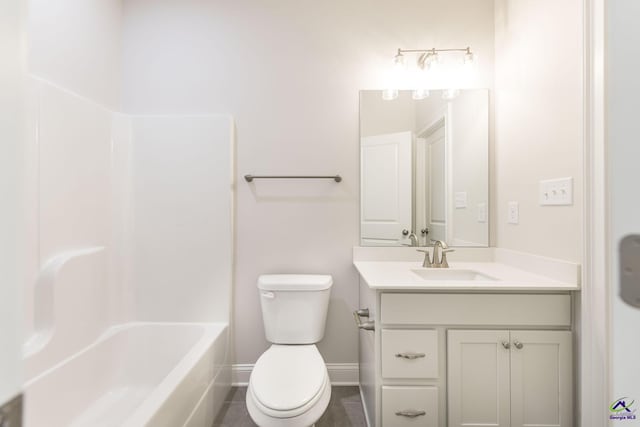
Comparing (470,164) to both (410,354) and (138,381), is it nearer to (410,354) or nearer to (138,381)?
(410,354)

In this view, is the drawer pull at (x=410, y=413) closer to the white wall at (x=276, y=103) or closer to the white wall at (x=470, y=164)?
the white wall at (x=276, y=103)

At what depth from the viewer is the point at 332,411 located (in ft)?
5.81

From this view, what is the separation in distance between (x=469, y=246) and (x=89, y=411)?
2214mm

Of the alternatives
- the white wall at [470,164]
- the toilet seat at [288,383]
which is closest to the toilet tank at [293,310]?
the toilet seat at [288,383]

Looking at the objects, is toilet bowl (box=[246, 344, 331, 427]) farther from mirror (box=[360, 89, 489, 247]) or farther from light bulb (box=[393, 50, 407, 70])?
light bulb (box=[393, 50, 407, 70])

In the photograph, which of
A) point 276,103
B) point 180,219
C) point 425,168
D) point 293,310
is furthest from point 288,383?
point 276,103

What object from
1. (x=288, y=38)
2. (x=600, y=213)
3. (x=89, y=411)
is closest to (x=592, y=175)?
(x=600, y=213)

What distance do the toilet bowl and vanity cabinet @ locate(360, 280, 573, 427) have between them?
26cm

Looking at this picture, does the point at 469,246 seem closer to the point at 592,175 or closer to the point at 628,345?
the point at 592,175

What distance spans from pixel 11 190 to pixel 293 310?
161 centimetres

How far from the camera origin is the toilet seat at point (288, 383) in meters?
1.23

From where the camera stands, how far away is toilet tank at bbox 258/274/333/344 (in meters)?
1.79

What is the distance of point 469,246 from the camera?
6.51 feet

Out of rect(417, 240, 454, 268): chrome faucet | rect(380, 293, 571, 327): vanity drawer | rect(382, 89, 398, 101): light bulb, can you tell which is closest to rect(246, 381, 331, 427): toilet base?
rect(380, 293, 571, 327): vanity drawer
